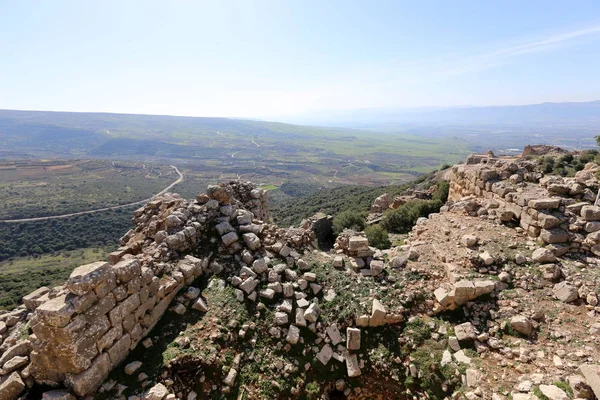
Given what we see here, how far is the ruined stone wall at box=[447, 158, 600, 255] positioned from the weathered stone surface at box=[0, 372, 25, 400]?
1412 centimetres

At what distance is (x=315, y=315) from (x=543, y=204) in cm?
883

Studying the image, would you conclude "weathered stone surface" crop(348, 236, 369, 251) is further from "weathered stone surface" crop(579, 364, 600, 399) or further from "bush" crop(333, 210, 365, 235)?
"bush" crop(333, 210, 365, 235)

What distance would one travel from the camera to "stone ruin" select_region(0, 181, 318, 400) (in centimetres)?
594

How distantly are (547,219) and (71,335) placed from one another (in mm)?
13394

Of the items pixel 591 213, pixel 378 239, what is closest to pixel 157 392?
pixel 378 239

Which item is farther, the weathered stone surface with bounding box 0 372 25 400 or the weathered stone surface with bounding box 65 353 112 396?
the weathered stone surface with bounding box 65 353 112 396

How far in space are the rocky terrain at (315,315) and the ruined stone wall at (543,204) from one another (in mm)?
65

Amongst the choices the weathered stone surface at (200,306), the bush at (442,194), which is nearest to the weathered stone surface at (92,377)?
the weathered stone surface at (200,306)

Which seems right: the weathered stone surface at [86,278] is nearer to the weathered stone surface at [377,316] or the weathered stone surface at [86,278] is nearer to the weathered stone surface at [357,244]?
the weathered stone surface at [377,316]

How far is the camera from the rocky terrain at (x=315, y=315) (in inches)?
246

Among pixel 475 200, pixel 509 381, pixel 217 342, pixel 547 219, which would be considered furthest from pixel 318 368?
pixel 475 200

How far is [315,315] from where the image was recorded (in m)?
8.59

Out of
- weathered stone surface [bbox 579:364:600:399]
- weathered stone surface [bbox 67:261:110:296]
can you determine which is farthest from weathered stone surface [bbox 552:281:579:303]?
weathered stone surface [bbox 67:261:110:296]

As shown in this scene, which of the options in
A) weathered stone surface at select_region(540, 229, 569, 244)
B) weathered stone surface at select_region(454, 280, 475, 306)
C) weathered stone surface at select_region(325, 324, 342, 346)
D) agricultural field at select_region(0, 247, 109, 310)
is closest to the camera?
weathered stone surface at select_region(325, 324, 342, 346)
